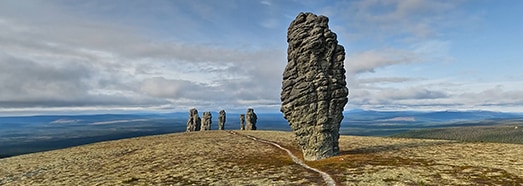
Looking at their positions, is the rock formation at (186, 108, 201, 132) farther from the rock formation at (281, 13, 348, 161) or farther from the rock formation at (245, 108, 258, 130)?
the rock formation at (281, 13, 348, 161)

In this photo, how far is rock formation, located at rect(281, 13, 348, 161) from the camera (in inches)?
1602

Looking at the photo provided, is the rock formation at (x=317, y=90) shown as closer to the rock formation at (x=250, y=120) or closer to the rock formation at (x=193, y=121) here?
the rock formation at (x=250, y=120)

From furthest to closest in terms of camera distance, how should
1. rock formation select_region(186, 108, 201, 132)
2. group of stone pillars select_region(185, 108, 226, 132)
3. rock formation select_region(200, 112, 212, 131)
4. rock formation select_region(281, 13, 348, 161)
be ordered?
rock formation select_region(186, 108, 201, 132)
group of stone pillars select_region(185, 108, 226, 132)
rock formation select_region(200, 112, 212, 131)
rock formation select_region(281, 13, 348, 161)

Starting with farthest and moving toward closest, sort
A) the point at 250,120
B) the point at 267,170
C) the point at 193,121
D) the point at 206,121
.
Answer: the point at 193,121 → the point at 206,121 → the point at 250,120 → the point at 267,170

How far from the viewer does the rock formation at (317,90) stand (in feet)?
133

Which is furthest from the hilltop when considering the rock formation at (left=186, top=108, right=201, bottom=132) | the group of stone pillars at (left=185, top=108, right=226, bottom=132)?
the rock formation at (left=186, top=108, right=201, bottom=132)

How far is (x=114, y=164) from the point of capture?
43375mm

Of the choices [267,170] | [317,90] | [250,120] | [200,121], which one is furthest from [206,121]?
[267,170]

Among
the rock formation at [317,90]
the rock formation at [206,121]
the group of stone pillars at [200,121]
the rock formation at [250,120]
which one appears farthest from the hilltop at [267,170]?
the group of stone pillars at [200,121]

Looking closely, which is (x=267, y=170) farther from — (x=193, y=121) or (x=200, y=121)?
(x=200, y=121)

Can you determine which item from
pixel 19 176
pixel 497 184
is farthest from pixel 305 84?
pixel 19 176

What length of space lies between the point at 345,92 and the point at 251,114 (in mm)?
89786

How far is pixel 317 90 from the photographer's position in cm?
4103

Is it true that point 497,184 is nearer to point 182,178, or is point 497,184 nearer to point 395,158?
point 395,158
